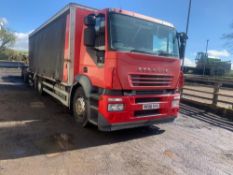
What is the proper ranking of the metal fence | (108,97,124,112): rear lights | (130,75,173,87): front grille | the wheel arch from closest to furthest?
(108,97,124,112): rear lights, (130,75,173,87): front grille, the wheel arch, the metal fence

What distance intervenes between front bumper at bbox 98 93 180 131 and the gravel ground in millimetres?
424

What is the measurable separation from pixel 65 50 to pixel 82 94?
152 centimetres

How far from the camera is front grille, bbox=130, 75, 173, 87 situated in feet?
14.5

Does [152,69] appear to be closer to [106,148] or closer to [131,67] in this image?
[131,67]

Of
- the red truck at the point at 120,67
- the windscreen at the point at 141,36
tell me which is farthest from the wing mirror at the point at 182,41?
the windscreen at the point at 141,36

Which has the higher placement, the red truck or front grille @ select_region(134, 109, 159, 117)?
the red truck

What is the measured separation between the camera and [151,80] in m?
4.66

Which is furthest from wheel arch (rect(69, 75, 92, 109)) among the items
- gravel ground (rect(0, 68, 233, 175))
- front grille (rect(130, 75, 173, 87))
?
front grille (rect(130, 75, 173, 87))

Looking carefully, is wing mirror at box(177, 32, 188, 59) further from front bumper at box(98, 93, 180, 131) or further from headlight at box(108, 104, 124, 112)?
headlight at box(108, 104, 124, 112)

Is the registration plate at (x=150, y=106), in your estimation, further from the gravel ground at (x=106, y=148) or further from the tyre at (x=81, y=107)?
the tyre at (x=81, y=107)

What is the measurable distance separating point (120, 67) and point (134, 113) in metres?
1.02

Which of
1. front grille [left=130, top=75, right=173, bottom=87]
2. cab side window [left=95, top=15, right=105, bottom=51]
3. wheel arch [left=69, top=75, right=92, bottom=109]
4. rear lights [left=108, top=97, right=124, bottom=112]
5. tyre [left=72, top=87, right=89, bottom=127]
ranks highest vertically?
cab side window [left=95, top=15, right=105, bottom=51]

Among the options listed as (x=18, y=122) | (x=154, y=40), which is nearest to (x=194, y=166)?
(x=154, y=40)

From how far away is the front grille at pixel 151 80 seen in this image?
14.5 feet
